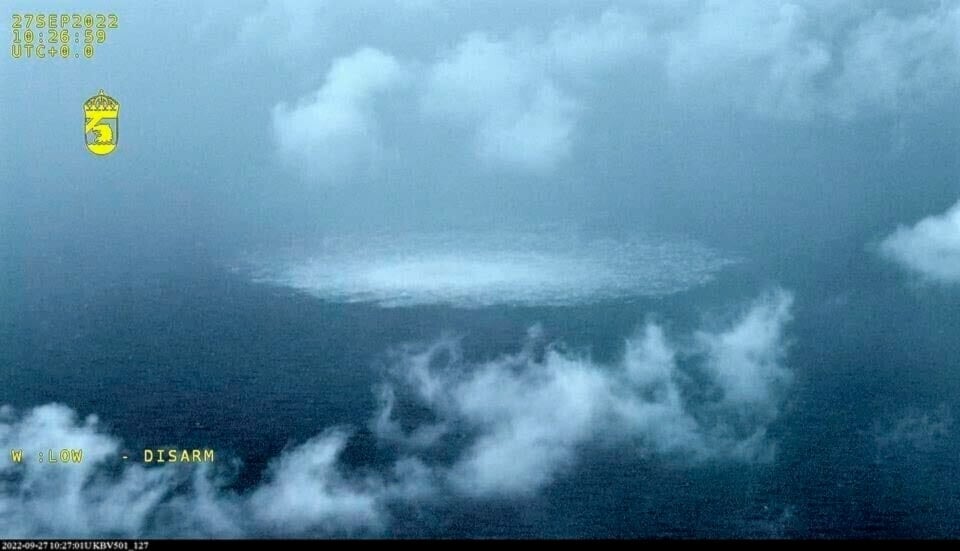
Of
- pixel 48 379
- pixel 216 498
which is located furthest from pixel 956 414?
pixel 48 379

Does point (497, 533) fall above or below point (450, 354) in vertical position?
below

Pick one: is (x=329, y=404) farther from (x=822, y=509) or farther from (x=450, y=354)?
(x=822, y=509)
